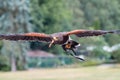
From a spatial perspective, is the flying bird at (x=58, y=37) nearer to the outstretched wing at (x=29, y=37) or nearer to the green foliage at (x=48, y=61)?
the outstretched wing at (x=29, y=37)

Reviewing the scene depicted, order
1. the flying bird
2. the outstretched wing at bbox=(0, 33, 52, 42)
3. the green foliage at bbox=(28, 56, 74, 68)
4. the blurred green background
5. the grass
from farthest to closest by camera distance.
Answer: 1. the green foliage at bbox=(28, 56, 74, 68)
2. the blurred green background
3. the grass
4. the outstretched wing at bbox=(0, 33, 52, 42)
5. the flying bird

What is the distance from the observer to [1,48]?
4416 centimetres

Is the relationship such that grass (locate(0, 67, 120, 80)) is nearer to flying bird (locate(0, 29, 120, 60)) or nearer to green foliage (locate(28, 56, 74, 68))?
green foliage (locate(28, 56, 74, 68))

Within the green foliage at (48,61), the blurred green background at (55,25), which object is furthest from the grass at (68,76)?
the green foliage at (48,61)

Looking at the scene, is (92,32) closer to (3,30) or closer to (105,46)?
(3,30)

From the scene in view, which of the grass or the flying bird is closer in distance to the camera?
the flying bird

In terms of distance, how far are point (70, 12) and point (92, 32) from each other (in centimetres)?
5622

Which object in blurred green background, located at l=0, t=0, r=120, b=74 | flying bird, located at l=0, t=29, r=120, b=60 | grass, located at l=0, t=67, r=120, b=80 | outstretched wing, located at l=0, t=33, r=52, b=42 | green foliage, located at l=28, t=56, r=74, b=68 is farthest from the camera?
green foliage, located at l=28, t=56, r=74, b=68

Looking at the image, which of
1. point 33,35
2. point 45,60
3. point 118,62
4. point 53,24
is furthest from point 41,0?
point 33,35

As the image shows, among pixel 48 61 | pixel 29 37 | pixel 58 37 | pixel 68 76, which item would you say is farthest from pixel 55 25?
pixel 58 37

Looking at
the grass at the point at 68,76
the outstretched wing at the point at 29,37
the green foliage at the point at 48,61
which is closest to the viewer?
the outstretched wing at the point at 29,37

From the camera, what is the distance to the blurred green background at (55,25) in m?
43.4

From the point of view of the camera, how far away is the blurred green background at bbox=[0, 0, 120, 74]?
43.4 m

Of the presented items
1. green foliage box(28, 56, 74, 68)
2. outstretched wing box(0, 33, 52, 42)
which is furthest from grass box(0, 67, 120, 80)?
outstretched wing box(0, 33, 52, 42)
